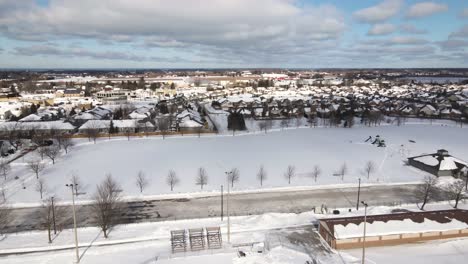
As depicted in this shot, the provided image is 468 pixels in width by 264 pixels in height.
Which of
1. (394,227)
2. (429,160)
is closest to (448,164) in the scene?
(429,160)

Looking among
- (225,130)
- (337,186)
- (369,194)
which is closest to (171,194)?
(337,186)

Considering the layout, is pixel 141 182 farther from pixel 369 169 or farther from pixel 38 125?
pixel 38 125

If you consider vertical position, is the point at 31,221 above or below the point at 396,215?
below

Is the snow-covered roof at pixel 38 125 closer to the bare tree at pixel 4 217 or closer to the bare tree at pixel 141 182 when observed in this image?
the bare tree at pixel 141 182

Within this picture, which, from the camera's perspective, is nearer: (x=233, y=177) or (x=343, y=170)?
(x=233, y=177)

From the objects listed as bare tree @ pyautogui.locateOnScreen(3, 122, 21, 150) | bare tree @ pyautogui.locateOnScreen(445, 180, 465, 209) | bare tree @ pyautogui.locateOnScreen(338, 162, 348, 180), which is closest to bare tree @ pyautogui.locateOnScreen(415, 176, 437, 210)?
bare tree @ pyautogui.locateOnScreen(445, 180, 465, 209)

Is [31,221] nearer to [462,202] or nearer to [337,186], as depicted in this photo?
[337,186]

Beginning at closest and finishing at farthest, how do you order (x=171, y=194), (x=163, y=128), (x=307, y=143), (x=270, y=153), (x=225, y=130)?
(x=171, y=194) < (x=270, y=153) < (x=307, y=143) < (x=163, y=128) < (x=225, y=130)
